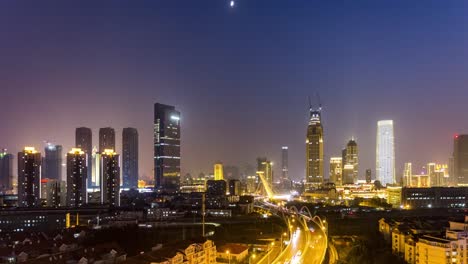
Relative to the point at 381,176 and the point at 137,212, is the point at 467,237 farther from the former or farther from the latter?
the point at 381,176

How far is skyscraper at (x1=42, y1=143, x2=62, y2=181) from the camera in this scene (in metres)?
47.3

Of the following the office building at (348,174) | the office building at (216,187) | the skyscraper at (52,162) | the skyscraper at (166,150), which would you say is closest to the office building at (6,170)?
the skyscraper at (52,162)

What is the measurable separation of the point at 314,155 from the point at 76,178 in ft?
97.9

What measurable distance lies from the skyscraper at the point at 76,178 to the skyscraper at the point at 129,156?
24102mm

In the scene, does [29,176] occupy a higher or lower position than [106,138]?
lower

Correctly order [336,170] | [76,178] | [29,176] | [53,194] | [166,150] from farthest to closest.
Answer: [336,170], [166,150], [53,194], [76,178], [29,176]

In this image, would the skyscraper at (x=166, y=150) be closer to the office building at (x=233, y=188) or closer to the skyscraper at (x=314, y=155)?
the office building at (x=233, y=188)

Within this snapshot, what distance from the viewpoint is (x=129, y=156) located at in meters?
52.6

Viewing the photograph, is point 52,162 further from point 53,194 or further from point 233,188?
point 233,188

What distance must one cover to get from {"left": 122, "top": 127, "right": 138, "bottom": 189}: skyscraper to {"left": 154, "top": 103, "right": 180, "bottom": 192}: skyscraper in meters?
3.46

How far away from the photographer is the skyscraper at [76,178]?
27203 millimetres

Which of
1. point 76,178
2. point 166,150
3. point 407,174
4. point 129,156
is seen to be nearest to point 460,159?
point 407,174

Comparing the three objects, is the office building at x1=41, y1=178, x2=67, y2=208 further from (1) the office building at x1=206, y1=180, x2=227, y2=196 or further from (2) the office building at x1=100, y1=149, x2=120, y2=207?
(1) the office building at x1=206, y1=180, x2=227, y2=196

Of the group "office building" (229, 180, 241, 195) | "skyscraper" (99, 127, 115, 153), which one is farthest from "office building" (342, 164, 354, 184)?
"skyscraper" (99, 127, 115, 153)
